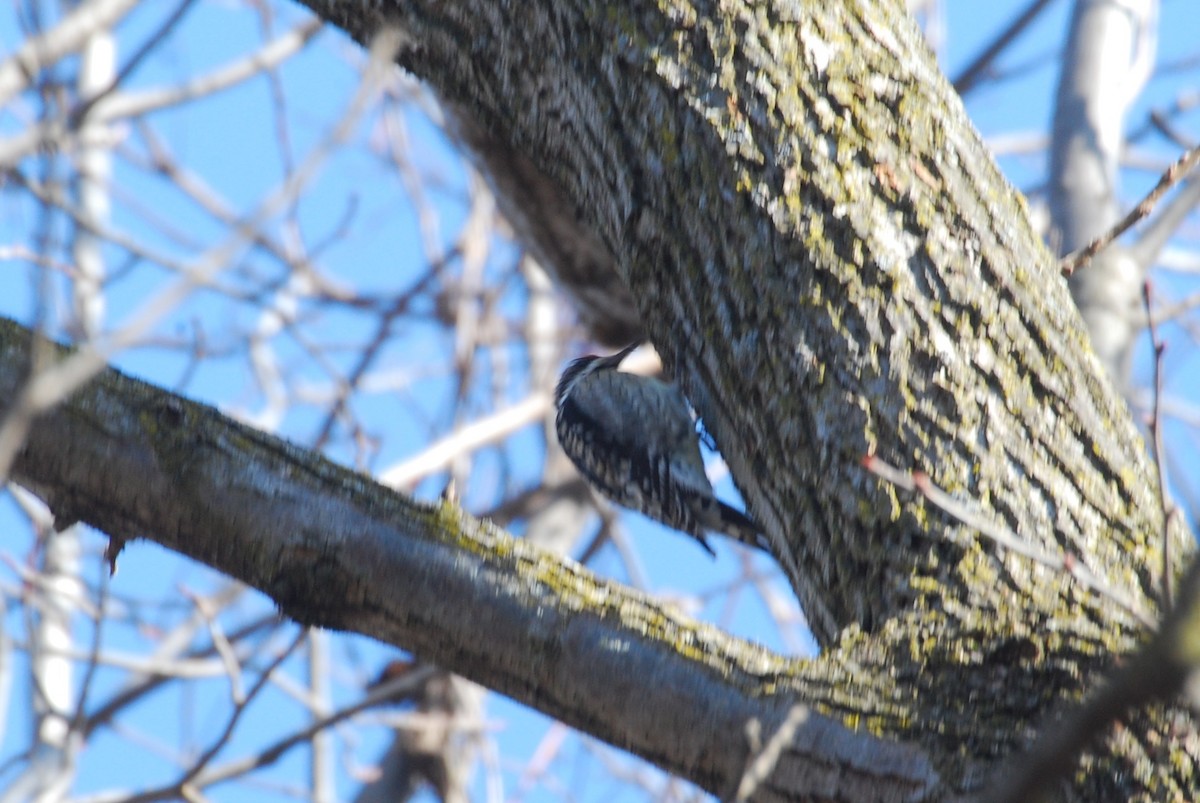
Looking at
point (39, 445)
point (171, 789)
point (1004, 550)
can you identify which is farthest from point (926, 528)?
point (171, 789)

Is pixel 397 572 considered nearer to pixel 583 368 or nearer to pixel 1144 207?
pixel 1144 207

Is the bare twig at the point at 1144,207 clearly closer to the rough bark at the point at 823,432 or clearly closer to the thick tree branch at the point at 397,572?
the rough bark at the point at 823,432

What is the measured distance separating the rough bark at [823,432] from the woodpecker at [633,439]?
101 inches

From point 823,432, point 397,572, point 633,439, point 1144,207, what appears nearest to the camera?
point 397,572

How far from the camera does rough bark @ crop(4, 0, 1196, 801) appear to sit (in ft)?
6.50

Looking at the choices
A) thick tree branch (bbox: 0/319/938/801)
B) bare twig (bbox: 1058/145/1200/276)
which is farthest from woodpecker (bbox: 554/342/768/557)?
thick tree branch (bbox: 0/319/938/801)

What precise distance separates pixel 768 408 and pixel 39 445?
1209mm

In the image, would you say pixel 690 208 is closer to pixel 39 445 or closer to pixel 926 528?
pixel 926 528

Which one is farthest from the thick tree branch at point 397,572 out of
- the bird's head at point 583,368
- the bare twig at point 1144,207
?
the bird's head at point 583,368

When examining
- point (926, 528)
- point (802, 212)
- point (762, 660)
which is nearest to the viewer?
point (762, 660)

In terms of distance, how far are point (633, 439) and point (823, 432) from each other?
3067mm

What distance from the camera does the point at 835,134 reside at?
2410 mm

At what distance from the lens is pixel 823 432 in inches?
91.7

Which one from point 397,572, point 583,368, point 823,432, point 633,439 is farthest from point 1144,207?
point 583,368
